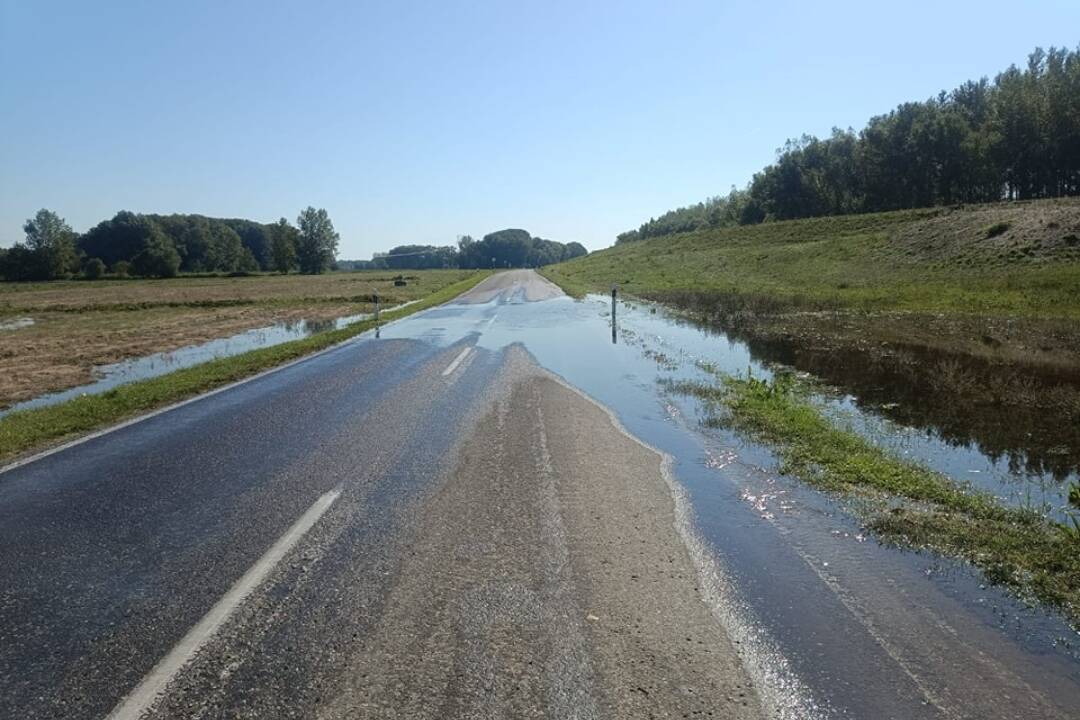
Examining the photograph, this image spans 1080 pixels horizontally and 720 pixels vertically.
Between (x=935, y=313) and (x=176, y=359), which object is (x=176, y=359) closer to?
(x=176, y=359)

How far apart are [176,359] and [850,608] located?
18.9 m

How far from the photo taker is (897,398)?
37.7ft

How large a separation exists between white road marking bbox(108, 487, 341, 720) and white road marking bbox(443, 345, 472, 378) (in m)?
8.19

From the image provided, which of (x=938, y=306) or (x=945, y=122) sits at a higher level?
(x=945, y=122)

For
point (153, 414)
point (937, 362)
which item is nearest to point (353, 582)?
point (153, 414)

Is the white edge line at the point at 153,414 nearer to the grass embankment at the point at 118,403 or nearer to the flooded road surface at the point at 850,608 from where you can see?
the grass embankment at the point at 118,403

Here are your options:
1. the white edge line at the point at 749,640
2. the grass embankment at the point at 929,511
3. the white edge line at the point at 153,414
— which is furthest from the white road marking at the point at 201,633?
the grass embankment at the point at 929,511

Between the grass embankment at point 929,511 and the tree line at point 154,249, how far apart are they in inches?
4863

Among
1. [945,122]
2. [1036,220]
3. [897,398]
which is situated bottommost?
[897,398]

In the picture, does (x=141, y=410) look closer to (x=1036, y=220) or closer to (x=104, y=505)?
(x=104, y=505)

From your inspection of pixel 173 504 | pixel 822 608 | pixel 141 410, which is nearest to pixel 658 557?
pixel 822 608

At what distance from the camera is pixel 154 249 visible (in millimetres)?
111125

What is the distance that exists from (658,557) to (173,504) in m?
4.46

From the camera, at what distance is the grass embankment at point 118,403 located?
29.2 feet
